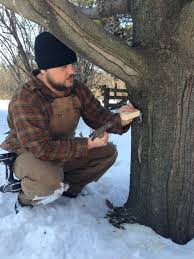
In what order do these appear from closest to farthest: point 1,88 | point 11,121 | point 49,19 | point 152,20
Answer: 1. point 49,19
2. point 152,20
3. point 11,121
4. point 1,88

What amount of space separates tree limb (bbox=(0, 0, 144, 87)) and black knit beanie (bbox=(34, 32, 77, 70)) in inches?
17.3

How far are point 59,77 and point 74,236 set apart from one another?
1.13 meters

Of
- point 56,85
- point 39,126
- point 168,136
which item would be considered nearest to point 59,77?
point 56,85

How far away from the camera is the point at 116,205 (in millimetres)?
3596

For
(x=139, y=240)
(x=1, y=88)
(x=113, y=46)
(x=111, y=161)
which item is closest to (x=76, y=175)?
(x=111, y=161)

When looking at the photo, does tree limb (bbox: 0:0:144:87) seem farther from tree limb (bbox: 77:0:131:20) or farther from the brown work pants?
the brown work pants

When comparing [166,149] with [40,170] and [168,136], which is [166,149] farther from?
[40,170]

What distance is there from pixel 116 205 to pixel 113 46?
4.44ft

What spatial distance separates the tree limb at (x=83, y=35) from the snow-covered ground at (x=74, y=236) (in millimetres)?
1006

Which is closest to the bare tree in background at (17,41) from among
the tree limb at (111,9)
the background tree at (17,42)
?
the background tree at (17,42)

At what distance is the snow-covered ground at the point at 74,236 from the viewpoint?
274 cm

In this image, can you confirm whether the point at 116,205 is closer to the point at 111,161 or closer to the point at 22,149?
the point at 111,161

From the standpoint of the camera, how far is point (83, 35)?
275 centimetres

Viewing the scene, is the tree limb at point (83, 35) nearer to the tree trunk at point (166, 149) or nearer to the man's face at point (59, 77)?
the tree trunk at point (166, 149)
